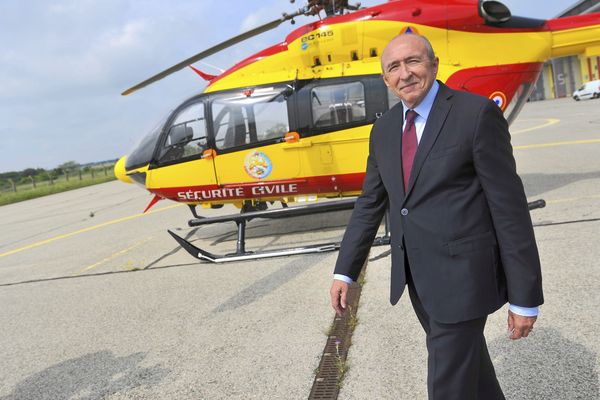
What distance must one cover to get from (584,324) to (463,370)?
199 centimetres

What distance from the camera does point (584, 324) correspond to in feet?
10.6

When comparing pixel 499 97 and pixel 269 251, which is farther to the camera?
pixel 499 97

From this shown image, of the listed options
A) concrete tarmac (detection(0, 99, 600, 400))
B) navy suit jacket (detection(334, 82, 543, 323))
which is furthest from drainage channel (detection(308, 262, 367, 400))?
navy suit jacket (detection(334, 82, 543, 323))

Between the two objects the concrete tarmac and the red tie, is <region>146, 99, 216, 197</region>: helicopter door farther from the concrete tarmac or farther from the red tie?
the red tie

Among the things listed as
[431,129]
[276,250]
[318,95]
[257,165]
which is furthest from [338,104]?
[431,129]

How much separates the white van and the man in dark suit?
41.7m

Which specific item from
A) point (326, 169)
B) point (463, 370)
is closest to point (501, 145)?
point (463, 370)

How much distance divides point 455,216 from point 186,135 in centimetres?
587

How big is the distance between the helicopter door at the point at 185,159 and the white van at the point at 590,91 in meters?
38.7

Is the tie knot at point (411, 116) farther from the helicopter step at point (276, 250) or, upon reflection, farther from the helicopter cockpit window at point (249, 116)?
the helicopter cockpit window at point (249, 116)

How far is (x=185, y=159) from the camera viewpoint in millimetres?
7008

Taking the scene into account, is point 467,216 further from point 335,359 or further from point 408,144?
point 335,359

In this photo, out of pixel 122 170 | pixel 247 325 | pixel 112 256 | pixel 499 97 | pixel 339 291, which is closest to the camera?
pixel 339 291

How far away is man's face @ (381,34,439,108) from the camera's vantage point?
1782 millimetres
